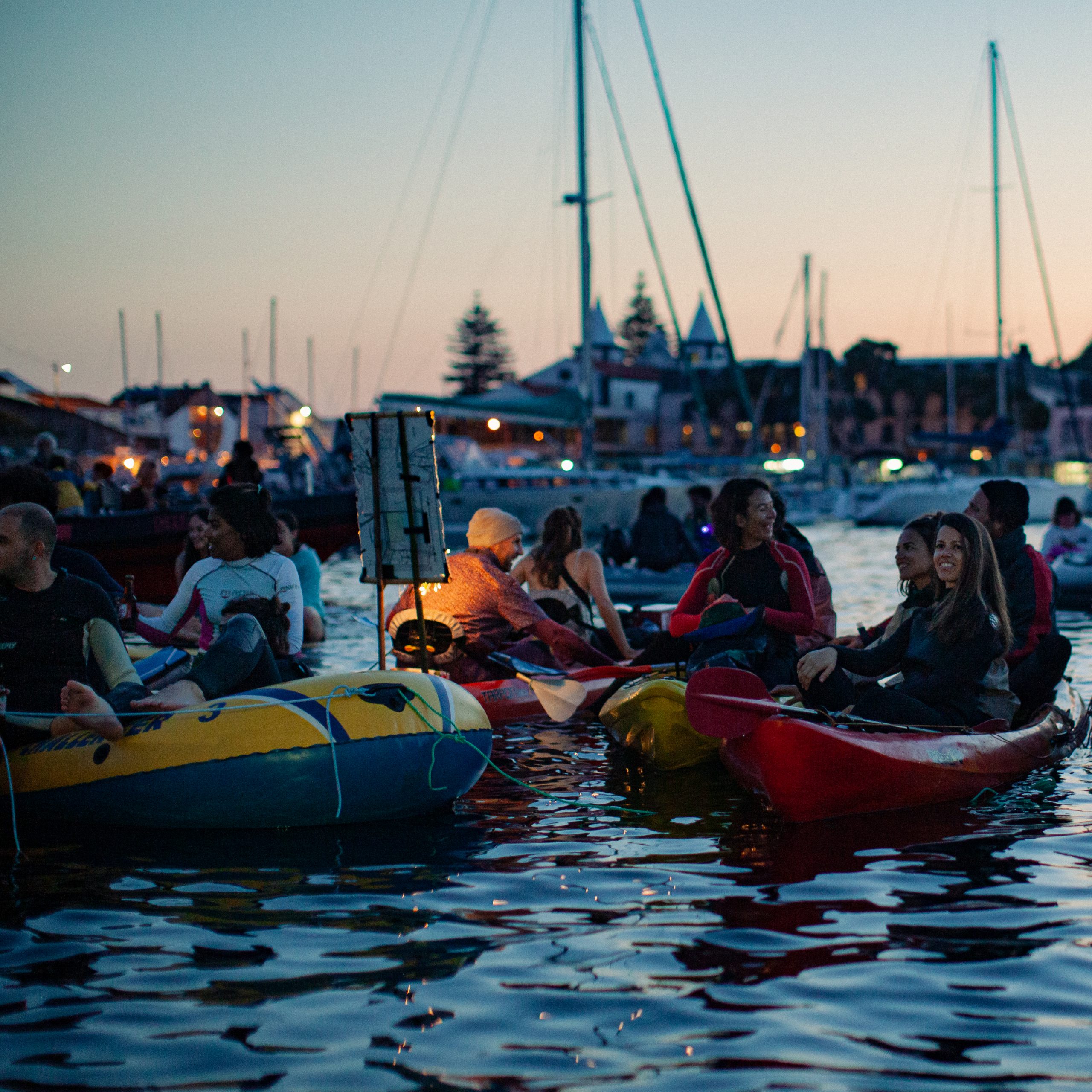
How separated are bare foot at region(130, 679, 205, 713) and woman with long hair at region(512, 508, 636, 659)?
411 centimetres

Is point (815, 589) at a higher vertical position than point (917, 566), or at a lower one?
lower

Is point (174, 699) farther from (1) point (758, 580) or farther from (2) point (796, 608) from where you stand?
(2) point (796, 608)

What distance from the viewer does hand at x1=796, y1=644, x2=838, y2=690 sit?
7398 mm

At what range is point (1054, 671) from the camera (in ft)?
27.7

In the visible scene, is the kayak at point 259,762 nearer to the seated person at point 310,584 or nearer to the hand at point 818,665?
the hand at point 818,665

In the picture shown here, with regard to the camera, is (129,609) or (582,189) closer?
(129,609)

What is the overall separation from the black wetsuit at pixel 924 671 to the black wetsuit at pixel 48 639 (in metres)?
3.88

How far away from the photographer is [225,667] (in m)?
7.11

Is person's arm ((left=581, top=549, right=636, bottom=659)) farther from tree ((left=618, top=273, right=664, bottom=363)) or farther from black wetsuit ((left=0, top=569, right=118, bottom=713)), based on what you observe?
tree ((left=618, top=273, right=664, bottom=363))

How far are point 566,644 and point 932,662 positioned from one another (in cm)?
360

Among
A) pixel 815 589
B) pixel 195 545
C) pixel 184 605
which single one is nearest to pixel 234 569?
pixel 184 605

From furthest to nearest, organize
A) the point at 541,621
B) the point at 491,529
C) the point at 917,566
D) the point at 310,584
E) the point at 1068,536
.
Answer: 1. the point at 1068,536
2. the point at 310,584
3. the point at 541,621
4. the point at 491,529
5. the point at 917,566

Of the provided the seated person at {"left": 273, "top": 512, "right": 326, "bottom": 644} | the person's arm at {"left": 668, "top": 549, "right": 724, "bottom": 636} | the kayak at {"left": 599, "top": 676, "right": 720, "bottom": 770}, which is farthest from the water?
the seated person at {"left": 273, "top": 512, "right": 326, "bottom": 644}

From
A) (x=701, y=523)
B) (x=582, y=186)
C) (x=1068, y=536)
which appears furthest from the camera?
(x=582, y=186)
